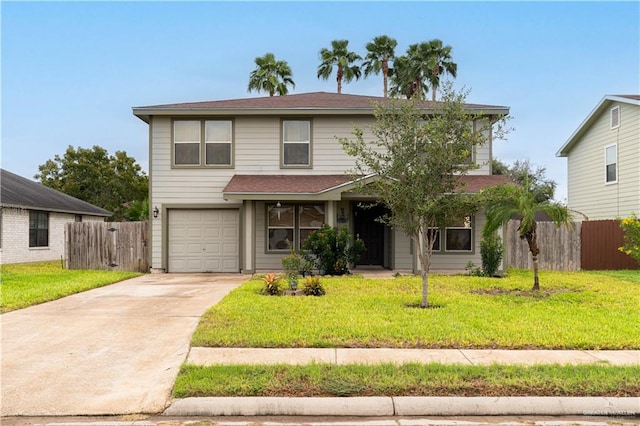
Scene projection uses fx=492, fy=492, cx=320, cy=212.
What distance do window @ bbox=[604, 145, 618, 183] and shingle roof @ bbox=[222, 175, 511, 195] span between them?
6.48 metres

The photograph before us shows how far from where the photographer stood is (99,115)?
26.2 m

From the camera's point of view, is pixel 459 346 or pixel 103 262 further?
pixel 103 262

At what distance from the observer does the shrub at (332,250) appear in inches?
577

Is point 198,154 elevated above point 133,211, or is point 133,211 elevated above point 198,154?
point 198,154

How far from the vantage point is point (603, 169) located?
20.8 m

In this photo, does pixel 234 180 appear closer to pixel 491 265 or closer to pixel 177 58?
pixel 177 58

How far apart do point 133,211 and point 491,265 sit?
13.9 m

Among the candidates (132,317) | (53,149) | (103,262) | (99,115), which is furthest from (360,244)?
(53,149)

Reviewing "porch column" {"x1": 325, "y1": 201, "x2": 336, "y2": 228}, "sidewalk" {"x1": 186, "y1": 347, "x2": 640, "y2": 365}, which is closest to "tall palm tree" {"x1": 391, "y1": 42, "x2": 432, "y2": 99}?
"porch column" {"x1": 325, "y1": 201, "x2": 336, "y2": 228}

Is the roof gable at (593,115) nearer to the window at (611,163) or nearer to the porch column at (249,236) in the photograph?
the window at (611,163)

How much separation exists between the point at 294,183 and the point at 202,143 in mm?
3565

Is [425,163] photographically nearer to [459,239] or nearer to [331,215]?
[331,215]

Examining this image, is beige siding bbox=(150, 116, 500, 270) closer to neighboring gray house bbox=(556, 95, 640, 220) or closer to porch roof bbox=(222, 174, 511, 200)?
porch roof bbox=(222, 174, 511, 200)

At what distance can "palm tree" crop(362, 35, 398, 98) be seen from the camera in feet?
109
